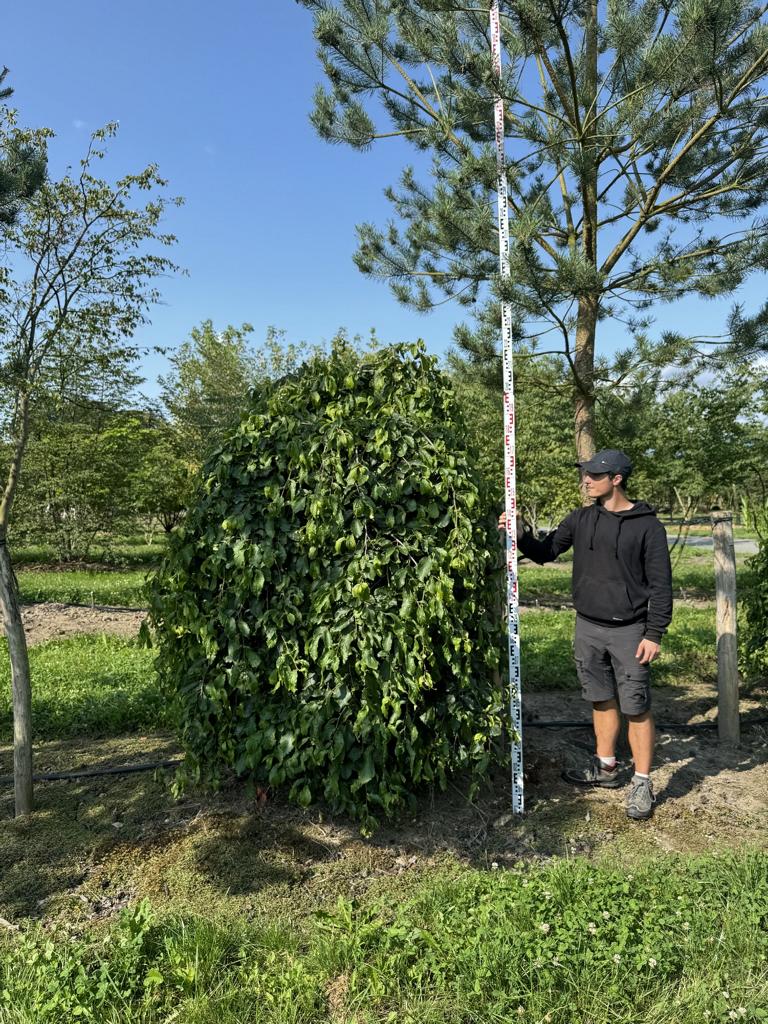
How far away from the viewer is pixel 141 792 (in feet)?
11.6

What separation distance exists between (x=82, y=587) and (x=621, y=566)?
10474mm

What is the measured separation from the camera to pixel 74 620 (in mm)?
8445

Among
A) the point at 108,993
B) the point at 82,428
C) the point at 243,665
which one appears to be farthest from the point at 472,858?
the point at 82,428

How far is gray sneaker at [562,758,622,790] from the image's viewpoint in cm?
363

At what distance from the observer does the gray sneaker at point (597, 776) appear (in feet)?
11.9

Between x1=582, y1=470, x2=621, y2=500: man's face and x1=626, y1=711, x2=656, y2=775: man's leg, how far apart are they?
4.03 ft

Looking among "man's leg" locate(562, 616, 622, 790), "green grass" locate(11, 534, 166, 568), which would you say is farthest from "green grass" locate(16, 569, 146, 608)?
"man's leg" locate(562, 616, 622, 790)

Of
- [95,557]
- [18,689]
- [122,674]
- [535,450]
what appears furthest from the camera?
[95,557]

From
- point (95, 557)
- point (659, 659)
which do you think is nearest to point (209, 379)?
point (95, 557)

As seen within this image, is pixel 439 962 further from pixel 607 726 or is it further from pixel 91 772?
pixel 91 772

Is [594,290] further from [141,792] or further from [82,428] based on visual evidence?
[82,428]

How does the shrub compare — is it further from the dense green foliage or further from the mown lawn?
the dense green foliage

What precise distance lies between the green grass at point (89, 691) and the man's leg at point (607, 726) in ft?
8.40

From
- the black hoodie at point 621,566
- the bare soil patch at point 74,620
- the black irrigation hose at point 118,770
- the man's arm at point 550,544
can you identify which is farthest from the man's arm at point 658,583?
the bare soil patch at point 74,620
